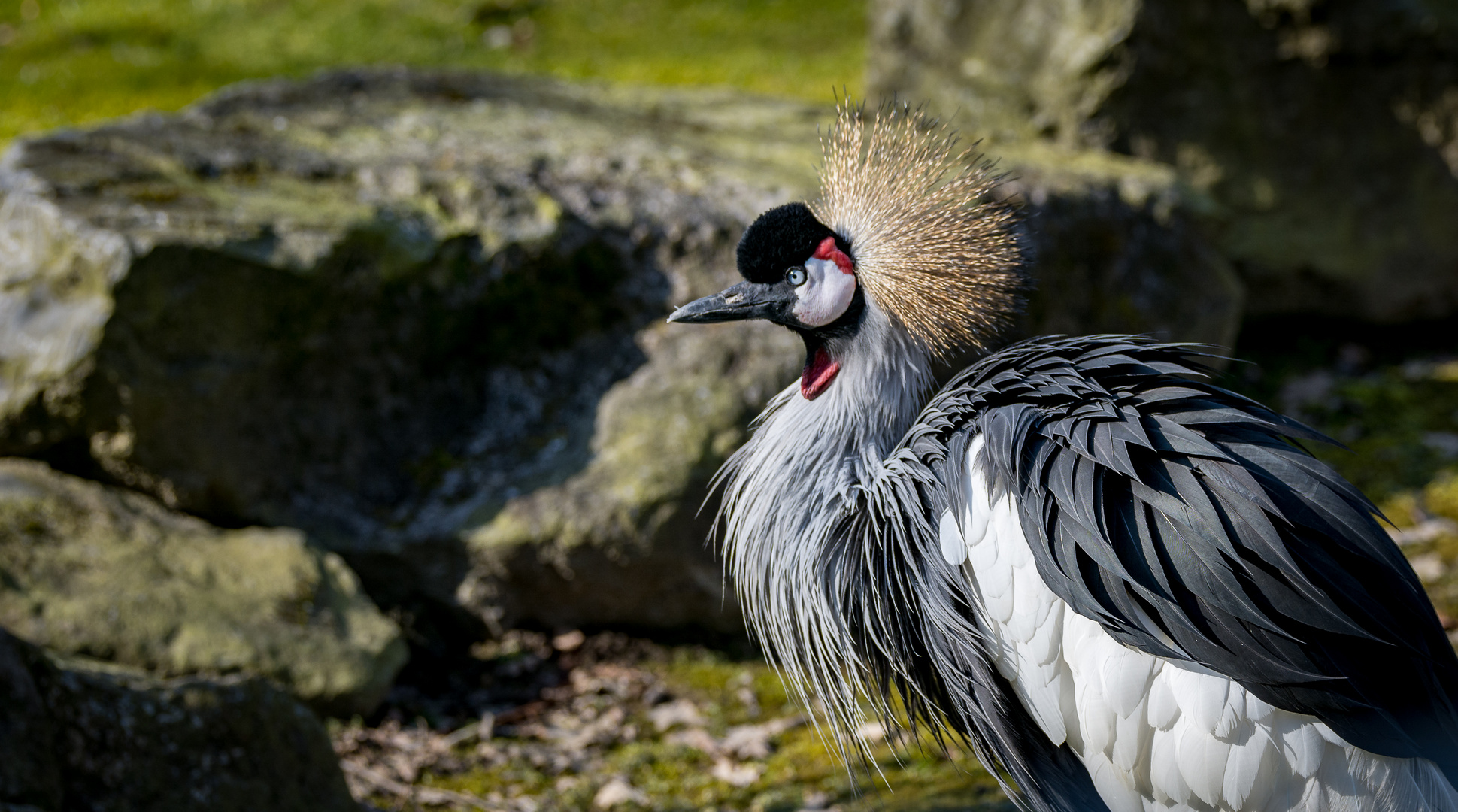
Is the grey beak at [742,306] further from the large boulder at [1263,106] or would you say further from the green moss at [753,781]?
the large boulder at [1263,106]

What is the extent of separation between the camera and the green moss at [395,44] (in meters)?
9.05

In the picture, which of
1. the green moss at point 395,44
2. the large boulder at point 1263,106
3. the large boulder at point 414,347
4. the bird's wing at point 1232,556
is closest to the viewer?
the bird's wing at point 1232,556

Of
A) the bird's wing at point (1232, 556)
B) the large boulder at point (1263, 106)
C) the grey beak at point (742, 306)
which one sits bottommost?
the bird's wing at point (1232, 556)

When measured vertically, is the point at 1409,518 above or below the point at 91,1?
below

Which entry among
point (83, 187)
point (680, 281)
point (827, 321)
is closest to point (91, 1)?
point (83, 187)

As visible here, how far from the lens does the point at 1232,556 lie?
6.87 feet

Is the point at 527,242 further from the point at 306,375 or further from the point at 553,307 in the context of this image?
the point at 306,375

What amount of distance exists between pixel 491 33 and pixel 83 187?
7379 millimetres

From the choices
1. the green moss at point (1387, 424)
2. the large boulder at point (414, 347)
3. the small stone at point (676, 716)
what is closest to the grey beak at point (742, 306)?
the large boulder at point (414, 347)

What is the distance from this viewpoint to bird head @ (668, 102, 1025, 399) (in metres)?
2.54

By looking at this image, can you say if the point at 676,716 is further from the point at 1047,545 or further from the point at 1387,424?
the point at 1387,424

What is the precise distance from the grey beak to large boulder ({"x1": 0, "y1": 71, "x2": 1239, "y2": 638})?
1.19 meters

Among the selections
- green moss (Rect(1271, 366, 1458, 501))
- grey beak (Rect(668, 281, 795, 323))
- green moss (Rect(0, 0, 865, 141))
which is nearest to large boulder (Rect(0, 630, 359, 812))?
grey beak (Rect(668, 281, 795, 323))

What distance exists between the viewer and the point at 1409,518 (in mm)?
4637
